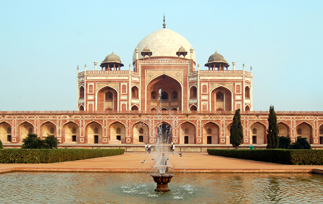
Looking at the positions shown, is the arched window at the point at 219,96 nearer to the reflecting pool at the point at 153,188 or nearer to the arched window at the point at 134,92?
the arched window at the point at 134,92

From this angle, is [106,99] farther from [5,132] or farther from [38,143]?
[38,143]

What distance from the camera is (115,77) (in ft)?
125

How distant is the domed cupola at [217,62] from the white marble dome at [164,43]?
3649mm

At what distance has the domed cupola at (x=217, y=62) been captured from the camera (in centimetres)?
3975

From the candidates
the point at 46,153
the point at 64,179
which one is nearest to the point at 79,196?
the point at 64,179

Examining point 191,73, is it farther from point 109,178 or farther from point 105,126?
point 109,178

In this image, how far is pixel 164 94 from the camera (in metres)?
41.8

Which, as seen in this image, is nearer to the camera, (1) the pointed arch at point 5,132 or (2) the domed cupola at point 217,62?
(1) the pointed arch at point 5,132

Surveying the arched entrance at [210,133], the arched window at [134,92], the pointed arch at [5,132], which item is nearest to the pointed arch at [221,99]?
the arched entrance at [210,133]

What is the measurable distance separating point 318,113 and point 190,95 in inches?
488

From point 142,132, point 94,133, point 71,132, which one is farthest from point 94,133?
point 142,132

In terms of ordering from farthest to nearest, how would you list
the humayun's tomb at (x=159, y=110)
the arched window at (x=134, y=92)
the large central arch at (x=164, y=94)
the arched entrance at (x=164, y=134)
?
the large central arch at (x=164, y=94)
the arched window at (x=134, y=92)
the arched entrance at (x=164, y=134)
the humayun's tomb at (x=159, y=110)

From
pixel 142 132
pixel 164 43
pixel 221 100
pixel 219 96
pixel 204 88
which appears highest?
pixel 164 43

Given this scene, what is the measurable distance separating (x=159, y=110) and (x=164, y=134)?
4881 millimetres
